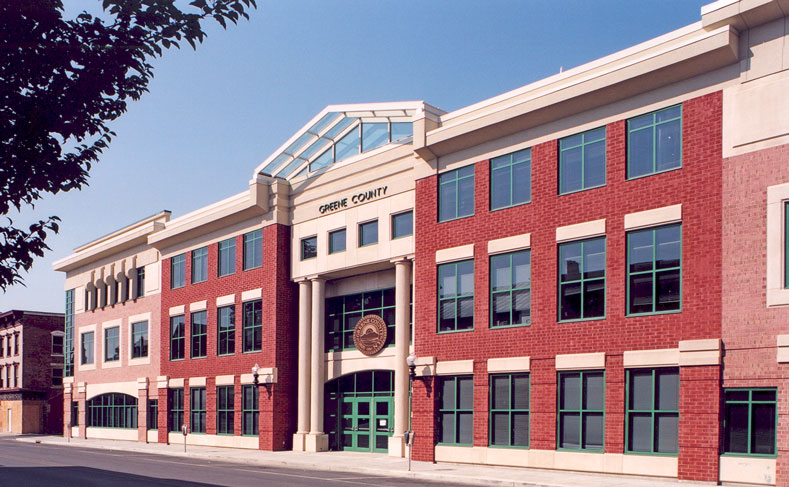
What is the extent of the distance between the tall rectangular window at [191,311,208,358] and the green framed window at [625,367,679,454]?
25.9 meters

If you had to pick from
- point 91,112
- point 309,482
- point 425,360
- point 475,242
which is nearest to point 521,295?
point 475,242

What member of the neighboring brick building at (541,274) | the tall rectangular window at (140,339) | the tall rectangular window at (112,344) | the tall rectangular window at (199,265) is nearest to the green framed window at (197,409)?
the neighboring brick building at (541,274)

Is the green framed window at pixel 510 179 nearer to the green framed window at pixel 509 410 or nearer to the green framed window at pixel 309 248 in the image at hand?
the green framed window at pixel 509 410

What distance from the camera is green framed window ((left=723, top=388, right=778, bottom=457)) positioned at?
2055 centimetres

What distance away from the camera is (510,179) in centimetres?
2828

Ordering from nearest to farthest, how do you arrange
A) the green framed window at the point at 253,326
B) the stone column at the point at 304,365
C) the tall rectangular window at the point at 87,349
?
the stone column at the point at 304,365 < the green framed window at the point at 253,326 < the tall rectangular window at the point at 87,349

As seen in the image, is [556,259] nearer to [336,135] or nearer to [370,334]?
[370,334]

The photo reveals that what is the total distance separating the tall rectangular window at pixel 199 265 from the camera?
4416 centimetres

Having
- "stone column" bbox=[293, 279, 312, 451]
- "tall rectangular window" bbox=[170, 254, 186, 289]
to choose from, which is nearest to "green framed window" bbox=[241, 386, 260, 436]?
"stone column" bbox=[293, 279, 312, 451]

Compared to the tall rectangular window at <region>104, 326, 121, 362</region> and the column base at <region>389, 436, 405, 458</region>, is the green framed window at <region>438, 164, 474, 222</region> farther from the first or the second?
the tall rectangular window at <region>104, 326, 121, 362</region>

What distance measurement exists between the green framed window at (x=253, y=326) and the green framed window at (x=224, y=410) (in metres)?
2.91

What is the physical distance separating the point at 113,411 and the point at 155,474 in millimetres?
27917

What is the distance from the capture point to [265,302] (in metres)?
39.0

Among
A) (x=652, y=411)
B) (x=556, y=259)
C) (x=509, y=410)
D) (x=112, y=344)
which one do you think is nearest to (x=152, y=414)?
(x=112, y=344)
